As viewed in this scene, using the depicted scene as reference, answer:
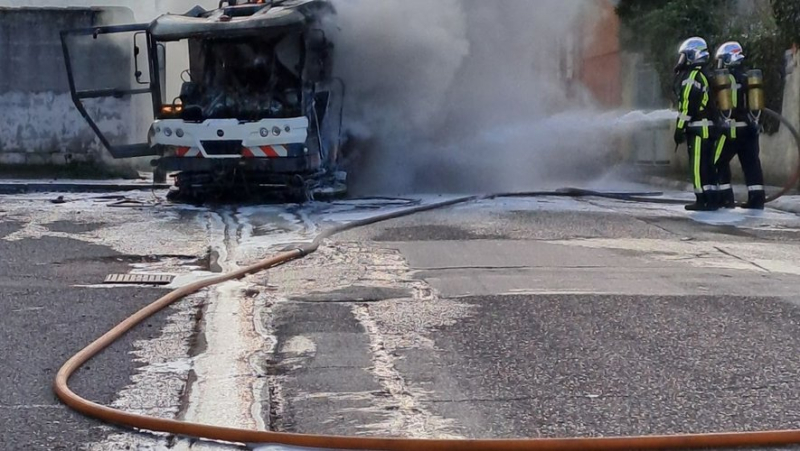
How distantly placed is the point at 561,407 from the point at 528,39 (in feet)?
44.1

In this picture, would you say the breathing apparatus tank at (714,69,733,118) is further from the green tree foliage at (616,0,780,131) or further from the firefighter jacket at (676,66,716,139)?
the green tree foliage at (616,0,780,131)

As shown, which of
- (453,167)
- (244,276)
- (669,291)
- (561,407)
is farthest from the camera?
(453,167)

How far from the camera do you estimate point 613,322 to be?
6535 mm

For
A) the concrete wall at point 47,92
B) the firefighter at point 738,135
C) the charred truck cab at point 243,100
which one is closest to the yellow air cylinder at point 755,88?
the firefighter at point 738,135

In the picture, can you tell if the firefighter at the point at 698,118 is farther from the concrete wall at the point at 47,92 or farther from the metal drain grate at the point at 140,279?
the concrete wall at the point at 47,92

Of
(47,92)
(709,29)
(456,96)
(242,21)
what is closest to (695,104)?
(456,96)

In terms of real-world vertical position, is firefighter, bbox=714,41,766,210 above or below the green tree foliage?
below

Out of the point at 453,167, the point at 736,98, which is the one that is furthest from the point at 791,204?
the point at 453,167

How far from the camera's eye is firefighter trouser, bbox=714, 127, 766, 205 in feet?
42.7

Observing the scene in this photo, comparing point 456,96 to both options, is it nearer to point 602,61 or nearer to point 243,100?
point 243,100

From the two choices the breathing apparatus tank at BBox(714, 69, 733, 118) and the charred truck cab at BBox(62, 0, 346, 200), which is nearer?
the breathing apparatus tank at BBox(714, 69, 733, 118)

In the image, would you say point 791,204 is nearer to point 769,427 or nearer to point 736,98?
point 736,98

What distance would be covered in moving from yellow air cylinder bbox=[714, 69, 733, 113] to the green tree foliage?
3.80 metres

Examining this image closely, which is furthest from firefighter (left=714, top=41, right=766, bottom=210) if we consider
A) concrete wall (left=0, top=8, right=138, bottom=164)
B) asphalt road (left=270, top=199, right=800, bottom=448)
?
concrete wall (left=0, top=8, right=138, bottom=164)
